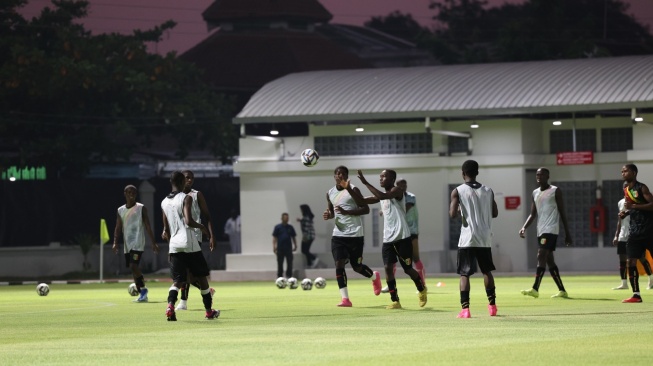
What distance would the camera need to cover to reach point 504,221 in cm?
4497

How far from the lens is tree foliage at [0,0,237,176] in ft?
181

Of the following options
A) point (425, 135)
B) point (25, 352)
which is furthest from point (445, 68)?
point (25, 352)

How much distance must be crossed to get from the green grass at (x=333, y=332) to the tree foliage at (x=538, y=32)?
41288 millimetres

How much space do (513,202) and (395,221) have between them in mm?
21406

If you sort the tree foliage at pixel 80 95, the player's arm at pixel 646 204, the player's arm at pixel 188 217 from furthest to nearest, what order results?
the tree foliage at pixel 80 95 → the player's arm at pixel 646 204 → the player's arm at pixel 188 217

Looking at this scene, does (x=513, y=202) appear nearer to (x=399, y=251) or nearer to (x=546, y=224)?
(x=546, y=224)

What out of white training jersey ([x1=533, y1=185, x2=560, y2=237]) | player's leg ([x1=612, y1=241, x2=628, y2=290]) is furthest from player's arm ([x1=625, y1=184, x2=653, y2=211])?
player's leg ([x1=612, y1=241, x2=628, y2=290])

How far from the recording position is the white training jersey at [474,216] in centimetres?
2080

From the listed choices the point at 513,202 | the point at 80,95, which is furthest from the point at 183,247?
the point at 80,95

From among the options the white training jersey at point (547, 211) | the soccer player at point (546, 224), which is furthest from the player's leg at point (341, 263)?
the white training jersey at point (547, 211)

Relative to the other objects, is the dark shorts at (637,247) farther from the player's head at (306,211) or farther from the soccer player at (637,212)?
the player's head at (306,211)

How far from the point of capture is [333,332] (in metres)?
18.6

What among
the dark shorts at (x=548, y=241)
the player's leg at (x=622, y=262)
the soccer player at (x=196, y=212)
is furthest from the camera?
the player's leg at (x=622, y=262)

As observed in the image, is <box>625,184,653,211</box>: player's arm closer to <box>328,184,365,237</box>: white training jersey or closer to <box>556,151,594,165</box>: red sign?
<box>328,184,365,237</box>: white training jersey
